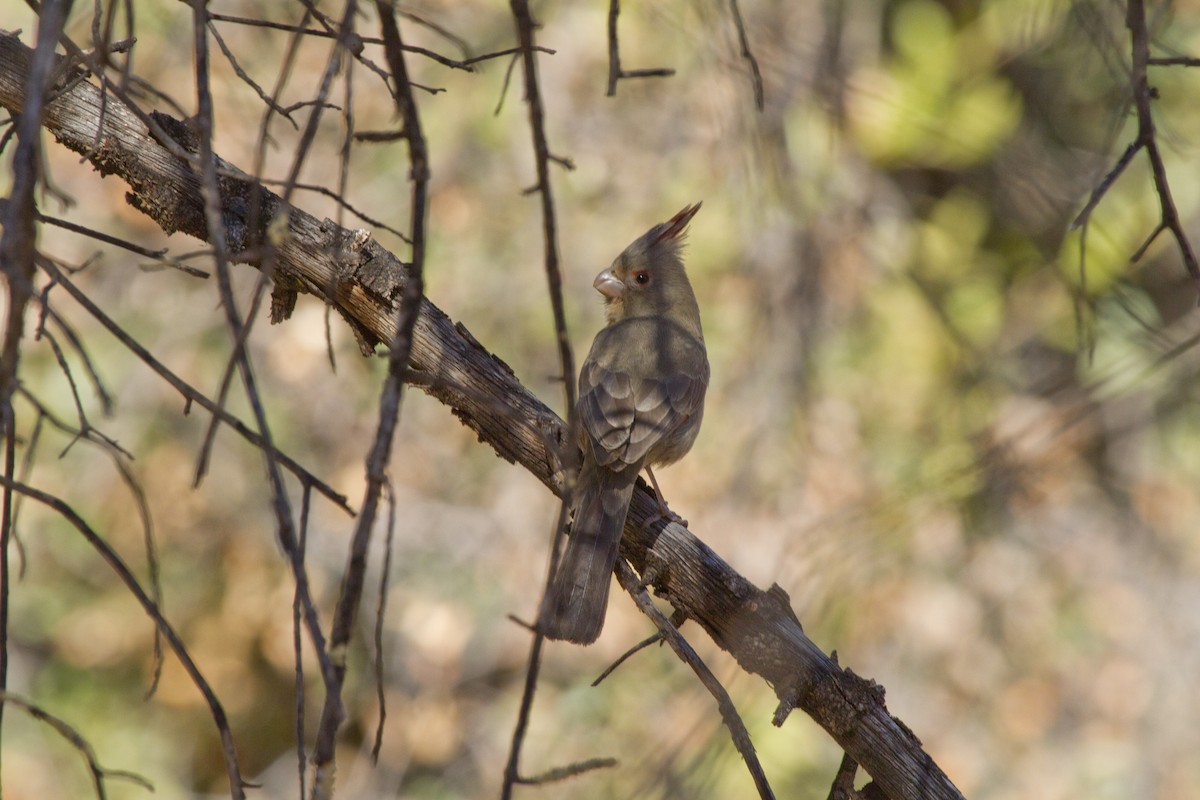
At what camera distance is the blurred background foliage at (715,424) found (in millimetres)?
6078

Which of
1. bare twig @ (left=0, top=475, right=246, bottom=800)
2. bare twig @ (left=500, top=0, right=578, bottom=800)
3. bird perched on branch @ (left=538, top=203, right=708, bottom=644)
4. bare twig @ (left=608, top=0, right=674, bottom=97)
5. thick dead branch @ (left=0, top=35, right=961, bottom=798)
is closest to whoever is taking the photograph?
bare twig @ (left=500, top=0, right=578, bottom=800)

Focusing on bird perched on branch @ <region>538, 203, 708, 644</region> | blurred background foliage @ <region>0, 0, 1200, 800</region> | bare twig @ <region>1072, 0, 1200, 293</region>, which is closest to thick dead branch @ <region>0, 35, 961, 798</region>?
bird perched on branch @ <region>538, 203, 708, 644</region>

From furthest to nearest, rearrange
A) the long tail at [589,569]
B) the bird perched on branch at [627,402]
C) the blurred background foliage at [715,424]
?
the blurred background foliage at [715,424]
the bird perched on branch at [627,402]
the long tail at [589,569]

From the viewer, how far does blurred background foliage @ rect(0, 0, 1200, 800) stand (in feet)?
19.9

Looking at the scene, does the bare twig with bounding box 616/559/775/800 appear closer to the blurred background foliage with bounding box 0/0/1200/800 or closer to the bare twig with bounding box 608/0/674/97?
the bare twig with bounding box 608/0/674/97

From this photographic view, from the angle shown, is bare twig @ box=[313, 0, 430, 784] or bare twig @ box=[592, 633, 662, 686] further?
bare twig @ box=[592, 633, 662, 686]

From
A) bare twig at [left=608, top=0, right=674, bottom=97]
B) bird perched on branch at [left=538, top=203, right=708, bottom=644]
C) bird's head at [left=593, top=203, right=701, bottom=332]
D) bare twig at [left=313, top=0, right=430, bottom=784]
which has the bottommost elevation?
bare twig at [left=313, top=0, right=430, bottom=784]

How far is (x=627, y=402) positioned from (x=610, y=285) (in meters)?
0.86

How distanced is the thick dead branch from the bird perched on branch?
0.23m

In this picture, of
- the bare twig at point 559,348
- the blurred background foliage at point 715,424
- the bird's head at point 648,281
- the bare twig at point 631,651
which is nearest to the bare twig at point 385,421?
the bare twig at point 559,348

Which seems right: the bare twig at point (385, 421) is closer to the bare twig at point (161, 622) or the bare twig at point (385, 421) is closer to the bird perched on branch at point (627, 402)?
the bare twig at point (161, 622)

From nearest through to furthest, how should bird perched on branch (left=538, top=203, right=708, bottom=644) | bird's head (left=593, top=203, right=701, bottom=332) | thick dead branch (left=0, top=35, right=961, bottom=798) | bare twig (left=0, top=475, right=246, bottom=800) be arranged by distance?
bare twig (left=0, top=475, right=246, bottom=800) → thick dead branch (left=0, top=35, right=961, bottom=798) → bird perched on branch (left=538, top=203, right=708, bottom=644) → bird's head (left=593, top=203, right=701, bottom=332)

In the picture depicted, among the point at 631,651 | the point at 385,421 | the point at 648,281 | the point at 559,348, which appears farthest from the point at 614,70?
the point at 648,281

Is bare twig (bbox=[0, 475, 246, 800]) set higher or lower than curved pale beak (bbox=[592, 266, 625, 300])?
lower
